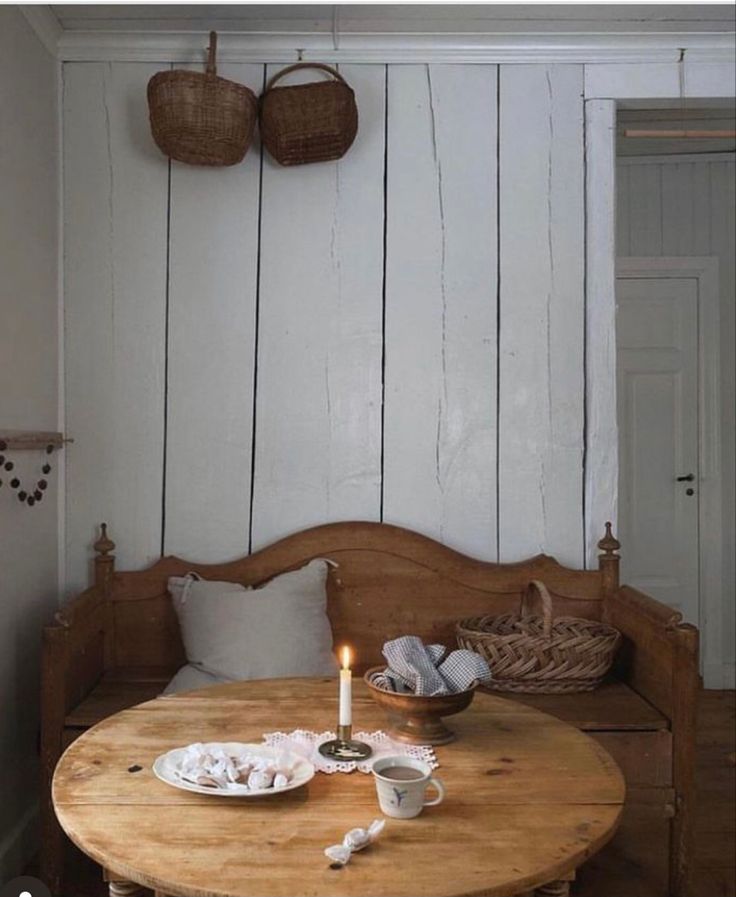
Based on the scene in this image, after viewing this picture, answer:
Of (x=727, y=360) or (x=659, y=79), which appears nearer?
(x=659, y=79)

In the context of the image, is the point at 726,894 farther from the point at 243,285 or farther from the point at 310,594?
the point at 243,285

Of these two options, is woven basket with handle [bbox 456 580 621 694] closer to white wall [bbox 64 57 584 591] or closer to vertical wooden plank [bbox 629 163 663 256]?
white wall [bbox 64 57 584 591]

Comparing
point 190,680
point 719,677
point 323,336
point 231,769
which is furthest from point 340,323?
point 719,677

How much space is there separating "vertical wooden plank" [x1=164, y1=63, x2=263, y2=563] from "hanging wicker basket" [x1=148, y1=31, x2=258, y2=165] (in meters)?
0.19

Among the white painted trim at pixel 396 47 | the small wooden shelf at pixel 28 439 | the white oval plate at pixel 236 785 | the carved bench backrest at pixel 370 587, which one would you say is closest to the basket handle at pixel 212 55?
the white painted trim at pixel 396 47

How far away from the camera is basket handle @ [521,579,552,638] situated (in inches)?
91.5

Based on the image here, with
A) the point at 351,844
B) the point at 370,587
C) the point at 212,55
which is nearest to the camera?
the point at 351,844

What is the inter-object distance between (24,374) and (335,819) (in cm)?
169

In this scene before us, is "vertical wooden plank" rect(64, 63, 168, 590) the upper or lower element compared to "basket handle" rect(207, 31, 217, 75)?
lower

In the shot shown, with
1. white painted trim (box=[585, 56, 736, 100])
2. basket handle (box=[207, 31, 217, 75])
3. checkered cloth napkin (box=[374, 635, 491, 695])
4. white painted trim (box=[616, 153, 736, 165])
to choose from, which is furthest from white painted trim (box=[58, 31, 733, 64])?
checkered cloth napkin (box=[374, 635, 491, 695])

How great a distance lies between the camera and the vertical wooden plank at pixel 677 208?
4141mm

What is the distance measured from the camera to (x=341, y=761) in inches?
54.8

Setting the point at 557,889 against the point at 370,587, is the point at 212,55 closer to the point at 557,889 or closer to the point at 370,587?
the point at 370,587

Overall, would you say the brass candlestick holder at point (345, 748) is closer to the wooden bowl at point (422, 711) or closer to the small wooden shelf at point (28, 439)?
the wooden bowl at point (422, 711)
